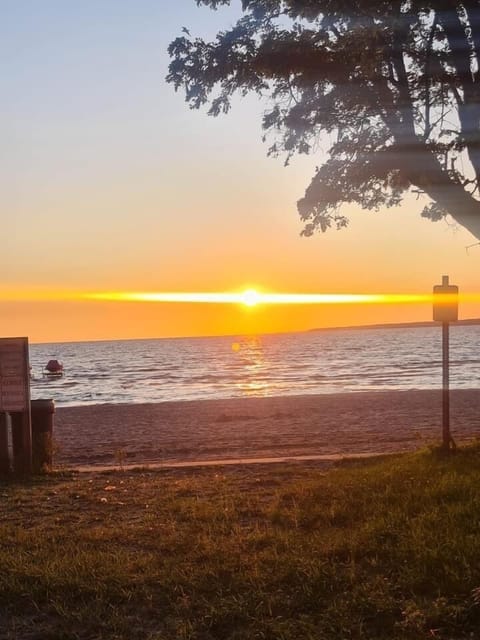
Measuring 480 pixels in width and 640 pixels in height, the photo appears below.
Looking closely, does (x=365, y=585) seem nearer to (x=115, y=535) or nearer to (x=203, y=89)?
(x=115, y=535)

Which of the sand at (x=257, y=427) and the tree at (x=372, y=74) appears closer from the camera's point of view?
the tree at (x=372, y=74)

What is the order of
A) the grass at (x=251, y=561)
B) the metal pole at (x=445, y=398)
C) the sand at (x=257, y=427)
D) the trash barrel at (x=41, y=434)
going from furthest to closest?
1. the sand at (x=257, y=427)
2. the trash barrel at (x=41, y=434)
3. the metal pole at (x=445, y=398)
4. the grass at (x=251, y=561)

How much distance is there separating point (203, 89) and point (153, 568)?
5705 mm

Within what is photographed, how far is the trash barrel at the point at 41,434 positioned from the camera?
380 inches

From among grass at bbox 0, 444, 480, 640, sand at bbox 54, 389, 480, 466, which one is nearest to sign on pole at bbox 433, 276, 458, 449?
grass at bbox 0, 444, 480, 640

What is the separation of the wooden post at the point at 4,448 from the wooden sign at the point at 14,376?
0.55ft

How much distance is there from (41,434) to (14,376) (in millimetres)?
1002

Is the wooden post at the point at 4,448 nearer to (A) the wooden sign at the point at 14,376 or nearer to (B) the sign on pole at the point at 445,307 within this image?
(A) the wooden sign at the point at 14,376

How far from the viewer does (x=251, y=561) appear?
4.95 meters

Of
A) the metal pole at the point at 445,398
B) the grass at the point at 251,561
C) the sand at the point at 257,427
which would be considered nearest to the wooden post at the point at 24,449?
the grass at the point at 251,561

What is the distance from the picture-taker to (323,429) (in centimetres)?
1723

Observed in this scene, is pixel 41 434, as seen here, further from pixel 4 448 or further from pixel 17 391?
pixel 17 391

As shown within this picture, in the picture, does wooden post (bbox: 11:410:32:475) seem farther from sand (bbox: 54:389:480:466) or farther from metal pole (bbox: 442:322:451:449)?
metal pole (bbox: 442:322:451:449)

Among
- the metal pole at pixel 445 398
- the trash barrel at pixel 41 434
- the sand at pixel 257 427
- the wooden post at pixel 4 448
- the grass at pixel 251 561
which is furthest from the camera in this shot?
the sand at pixel 257 427
